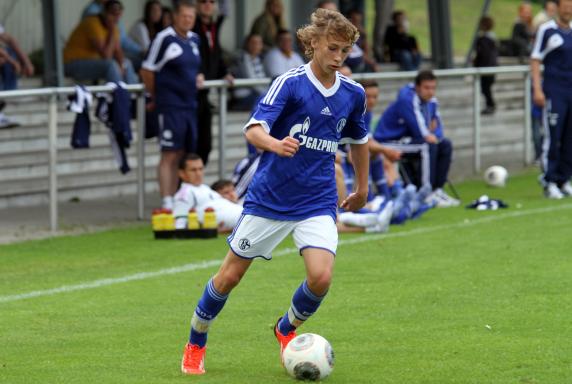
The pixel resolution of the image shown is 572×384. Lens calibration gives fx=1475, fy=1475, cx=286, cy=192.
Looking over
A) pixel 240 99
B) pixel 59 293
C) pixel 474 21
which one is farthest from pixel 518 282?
pixel 474 21

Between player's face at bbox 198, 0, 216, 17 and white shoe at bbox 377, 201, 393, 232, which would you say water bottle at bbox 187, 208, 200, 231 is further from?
player's face at bbox 198, 0, 216, 17

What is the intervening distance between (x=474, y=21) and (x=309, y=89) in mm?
48024

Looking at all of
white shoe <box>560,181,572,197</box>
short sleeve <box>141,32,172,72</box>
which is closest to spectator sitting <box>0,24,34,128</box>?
short sleeve <box>141,32,172,72</box>

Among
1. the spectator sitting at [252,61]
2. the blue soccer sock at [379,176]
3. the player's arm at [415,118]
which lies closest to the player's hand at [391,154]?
the blue soccer sock at [379,176]

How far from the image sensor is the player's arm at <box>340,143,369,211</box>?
7.66 meters

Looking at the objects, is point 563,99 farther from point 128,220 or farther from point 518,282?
point 518,282

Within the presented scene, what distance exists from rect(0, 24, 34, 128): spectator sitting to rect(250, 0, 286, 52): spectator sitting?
400 cm

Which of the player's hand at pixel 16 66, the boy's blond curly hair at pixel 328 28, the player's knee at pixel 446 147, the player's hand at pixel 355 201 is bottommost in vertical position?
the player's knee at pixel 446 147

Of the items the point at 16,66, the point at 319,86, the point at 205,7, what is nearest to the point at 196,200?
the point at 205,7

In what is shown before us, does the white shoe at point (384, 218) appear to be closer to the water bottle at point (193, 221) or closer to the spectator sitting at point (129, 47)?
the water bottle at point (193, 221)

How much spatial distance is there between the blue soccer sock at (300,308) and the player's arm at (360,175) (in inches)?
20.4

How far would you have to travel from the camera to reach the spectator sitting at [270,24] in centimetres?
2008

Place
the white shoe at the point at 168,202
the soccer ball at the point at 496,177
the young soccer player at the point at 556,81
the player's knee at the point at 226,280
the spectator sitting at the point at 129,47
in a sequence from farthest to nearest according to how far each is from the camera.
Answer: the spectator sitting at the point at 129,47 < the soccer ball at the point at 496,177 < the young soccer player at the point at 556,81 < the white shoe at the point at 168,202 < the player's knee at the point at 226,280

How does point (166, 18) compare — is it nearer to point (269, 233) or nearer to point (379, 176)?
point (379, 176)
